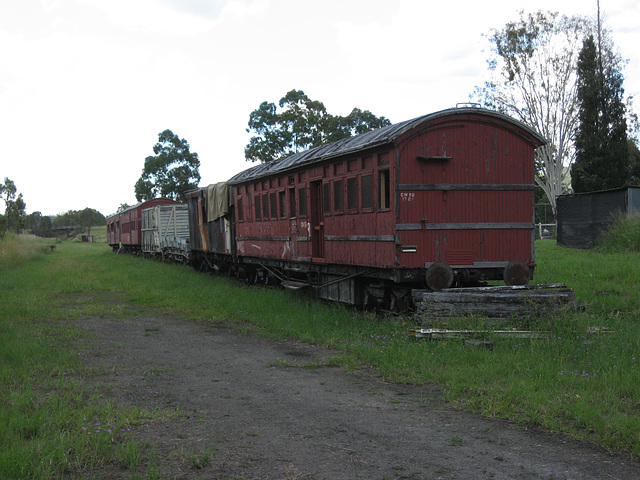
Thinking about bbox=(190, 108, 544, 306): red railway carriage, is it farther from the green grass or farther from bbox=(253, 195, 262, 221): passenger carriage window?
bbox=(253, 195, 262, 221): passenger carriage window

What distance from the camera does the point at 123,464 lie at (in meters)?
4.10

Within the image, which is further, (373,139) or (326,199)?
(326,199)

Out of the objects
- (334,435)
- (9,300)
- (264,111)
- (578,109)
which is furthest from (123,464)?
(264,111)

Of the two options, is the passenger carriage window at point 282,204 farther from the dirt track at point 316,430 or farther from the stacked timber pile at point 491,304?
the dirt track at point 316,430

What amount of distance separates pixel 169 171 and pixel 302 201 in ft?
175

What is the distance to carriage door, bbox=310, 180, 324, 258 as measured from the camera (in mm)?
12664

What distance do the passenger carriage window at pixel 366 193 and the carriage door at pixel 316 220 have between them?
2245mm

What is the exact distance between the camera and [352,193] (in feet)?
36.0

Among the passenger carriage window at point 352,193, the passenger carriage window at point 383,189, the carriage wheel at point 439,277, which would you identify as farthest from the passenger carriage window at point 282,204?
the carriage wheel at point 439,277

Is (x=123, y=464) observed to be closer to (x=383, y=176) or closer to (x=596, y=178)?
(x=383, y=176)

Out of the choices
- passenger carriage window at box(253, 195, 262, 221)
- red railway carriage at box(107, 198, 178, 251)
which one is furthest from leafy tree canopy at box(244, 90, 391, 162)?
passenger carriage window at box(253, 195, 262, 221)

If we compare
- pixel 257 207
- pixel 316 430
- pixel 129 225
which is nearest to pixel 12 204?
pixel 129 225

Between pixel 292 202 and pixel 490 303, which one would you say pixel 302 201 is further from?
pixel 490 303

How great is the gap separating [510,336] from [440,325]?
0.94m
